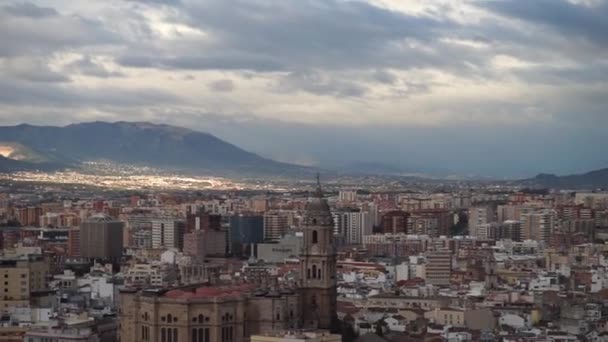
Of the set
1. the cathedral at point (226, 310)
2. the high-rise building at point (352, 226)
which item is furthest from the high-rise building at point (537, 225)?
the cathedral at point (226, 310)

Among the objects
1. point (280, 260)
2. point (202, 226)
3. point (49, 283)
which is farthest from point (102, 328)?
point (202, 226)

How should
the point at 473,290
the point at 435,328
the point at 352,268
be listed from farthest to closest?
the point at 352,268 < the point at 473,290 < the point at 435,328

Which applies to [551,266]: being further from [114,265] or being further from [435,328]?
[435,328]

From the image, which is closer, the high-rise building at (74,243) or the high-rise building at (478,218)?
Result: the high-rise building at (74,243)

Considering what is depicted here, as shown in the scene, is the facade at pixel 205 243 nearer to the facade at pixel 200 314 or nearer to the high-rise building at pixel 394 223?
the high-rise building at pixel 394 223

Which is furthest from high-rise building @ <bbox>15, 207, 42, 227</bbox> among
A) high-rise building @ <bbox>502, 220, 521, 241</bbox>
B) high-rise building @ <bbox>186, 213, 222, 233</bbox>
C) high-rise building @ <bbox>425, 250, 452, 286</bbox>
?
high-rise building @ <bbox>425, 250, 452, 286</bbox>
